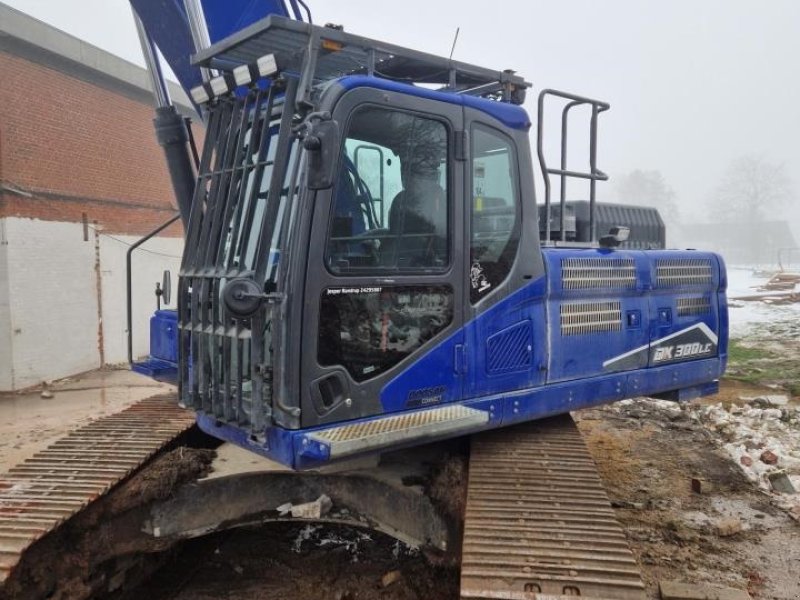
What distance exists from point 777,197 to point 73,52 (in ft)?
229

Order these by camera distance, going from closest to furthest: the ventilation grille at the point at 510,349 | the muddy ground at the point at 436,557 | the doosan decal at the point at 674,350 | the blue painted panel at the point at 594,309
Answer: the muddy ground at the point at 436,557
the ventilation grille at the point at 510,349
the blue painted panel at the point at 594,309
the doosan decal at the point at 674,350

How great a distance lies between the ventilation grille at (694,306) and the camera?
5.45 m

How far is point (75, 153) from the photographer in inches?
484

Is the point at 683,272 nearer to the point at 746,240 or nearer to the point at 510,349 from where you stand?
the point at 510,349

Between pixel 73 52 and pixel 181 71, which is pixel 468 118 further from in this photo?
pixel 73 52

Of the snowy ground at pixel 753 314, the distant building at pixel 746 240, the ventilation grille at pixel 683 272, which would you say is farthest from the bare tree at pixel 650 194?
the ventilation grille at pixel 683 272

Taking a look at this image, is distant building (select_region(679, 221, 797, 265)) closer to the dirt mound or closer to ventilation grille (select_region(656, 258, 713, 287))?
ventilation grille (select_region(656, 258, 713, 287))

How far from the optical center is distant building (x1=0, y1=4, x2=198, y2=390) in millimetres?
10766

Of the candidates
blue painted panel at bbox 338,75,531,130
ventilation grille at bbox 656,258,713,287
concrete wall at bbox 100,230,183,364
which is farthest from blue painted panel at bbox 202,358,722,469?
concrete wall at bbox 100,230,183,364

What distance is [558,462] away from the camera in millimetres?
3965

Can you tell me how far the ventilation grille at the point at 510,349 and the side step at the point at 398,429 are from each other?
0.30 meters

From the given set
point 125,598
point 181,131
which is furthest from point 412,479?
point 181,131

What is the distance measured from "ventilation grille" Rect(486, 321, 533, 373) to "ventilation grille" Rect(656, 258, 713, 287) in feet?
5.69

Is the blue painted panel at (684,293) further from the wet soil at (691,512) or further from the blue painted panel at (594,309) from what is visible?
the wet soil at (691,512)
